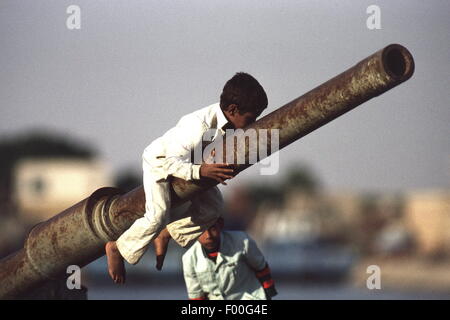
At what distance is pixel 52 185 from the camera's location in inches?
3521

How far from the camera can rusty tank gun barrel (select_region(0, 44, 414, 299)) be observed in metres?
6.10

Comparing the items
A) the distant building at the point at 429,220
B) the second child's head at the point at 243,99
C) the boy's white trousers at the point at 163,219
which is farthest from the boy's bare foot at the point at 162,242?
the distant building at the point at 429,220

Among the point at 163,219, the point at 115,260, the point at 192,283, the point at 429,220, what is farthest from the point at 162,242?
the point at 429,220

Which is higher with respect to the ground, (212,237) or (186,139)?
(186,139)

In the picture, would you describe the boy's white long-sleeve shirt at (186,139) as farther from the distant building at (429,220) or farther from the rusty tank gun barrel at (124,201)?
the distant building at (429,220)

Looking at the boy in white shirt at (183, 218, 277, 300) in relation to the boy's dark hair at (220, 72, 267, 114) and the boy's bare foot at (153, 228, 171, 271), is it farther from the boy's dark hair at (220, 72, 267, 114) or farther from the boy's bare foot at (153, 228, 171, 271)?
the boy's dark hair at (220, 72, 267, 114)

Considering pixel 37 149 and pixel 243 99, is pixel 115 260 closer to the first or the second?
pixel 243 99

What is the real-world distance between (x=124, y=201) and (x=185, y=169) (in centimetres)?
82

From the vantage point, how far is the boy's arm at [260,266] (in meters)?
9.57

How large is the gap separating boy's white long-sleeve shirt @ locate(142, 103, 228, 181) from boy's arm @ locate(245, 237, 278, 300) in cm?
270

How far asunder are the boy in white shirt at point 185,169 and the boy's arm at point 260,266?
6.17ft

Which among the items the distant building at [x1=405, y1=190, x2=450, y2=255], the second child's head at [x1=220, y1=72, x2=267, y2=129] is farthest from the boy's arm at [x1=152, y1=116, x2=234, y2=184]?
the distant building at [x1=405, y1=190, x2=450, y2=255]

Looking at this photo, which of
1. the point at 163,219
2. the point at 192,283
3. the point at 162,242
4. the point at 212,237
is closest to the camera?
the point at 163,219
